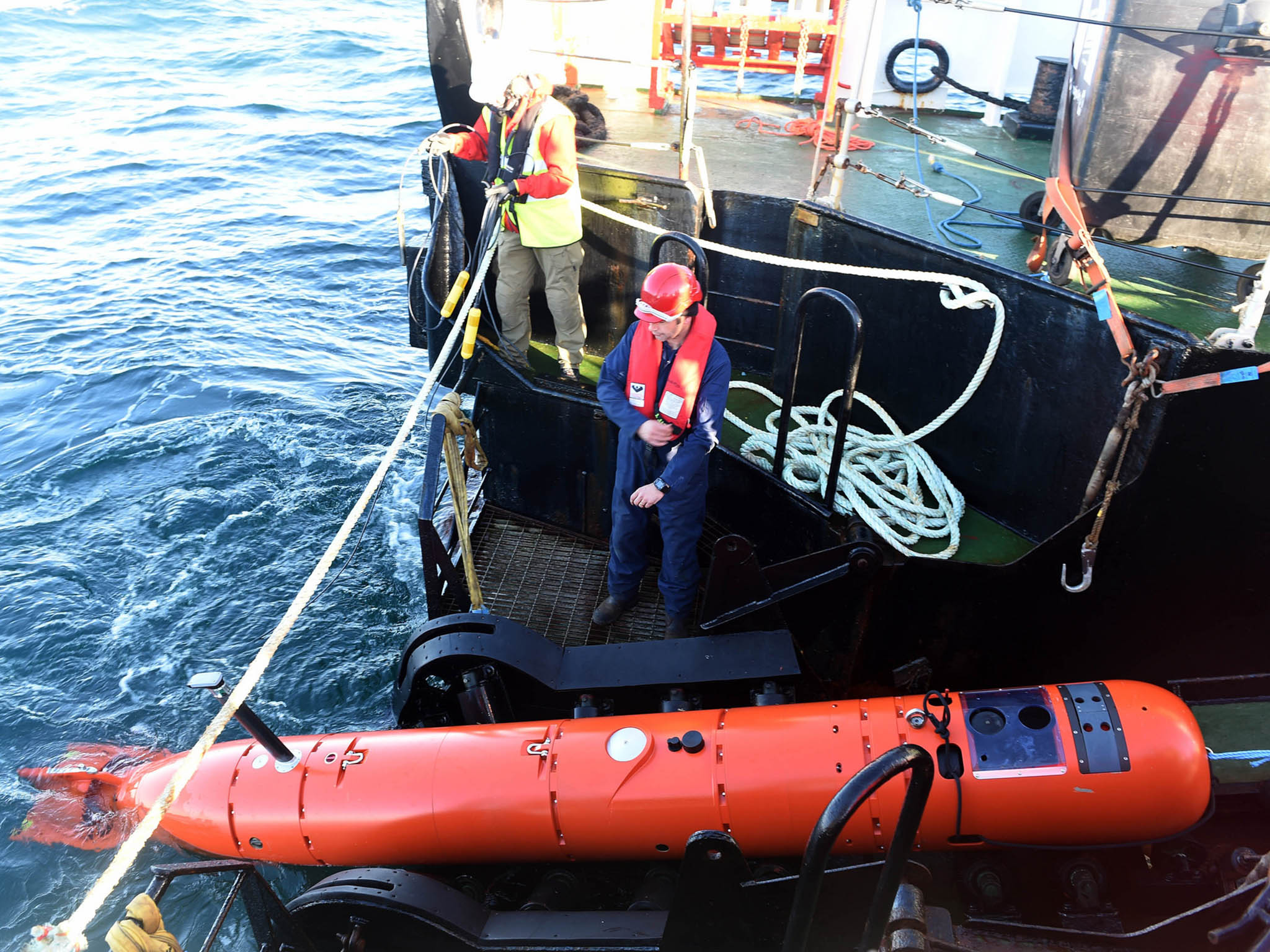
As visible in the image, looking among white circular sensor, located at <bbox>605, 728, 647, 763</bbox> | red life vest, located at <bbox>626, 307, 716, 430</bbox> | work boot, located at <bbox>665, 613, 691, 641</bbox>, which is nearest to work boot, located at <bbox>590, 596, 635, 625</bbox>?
work boot, located at <bbox>665, 613, 691, 641</bbox>

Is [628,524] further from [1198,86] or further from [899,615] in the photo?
[1198,86]

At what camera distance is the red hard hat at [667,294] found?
11.7 feet

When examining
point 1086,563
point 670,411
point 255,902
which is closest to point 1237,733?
point 1086,563

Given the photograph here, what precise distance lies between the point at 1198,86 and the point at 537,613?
13.0 ft

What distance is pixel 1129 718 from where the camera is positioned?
114 inches

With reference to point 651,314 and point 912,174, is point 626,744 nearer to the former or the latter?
point 651,314

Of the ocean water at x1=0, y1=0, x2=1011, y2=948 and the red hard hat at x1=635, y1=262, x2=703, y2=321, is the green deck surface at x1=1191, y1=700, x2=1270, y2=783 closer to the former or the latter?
the red hard hat at x1=635, y1=262, x2=703, y2=321

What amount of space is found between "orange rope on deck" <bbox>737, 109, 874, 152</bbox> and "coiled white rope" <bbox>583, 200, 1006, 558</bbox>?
1863 mm

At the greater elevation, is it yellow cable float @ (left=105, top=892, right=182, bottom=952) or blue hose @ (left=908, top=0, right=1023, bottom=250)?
blue hose @ (left=908, top=0, right=1023, bottom=250)

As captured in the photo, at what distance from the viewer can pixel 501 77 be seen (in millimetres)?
4645

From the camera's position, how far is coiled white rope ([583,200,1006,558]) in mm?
3990

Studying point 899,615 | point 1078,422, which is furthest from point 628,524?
point 1078,422

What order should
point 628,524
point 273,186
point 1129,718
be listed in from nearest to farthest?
1. point 1129,718
2. point 628,524
3. point 273,186

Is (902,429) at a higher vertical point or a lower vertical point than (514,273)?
lower
